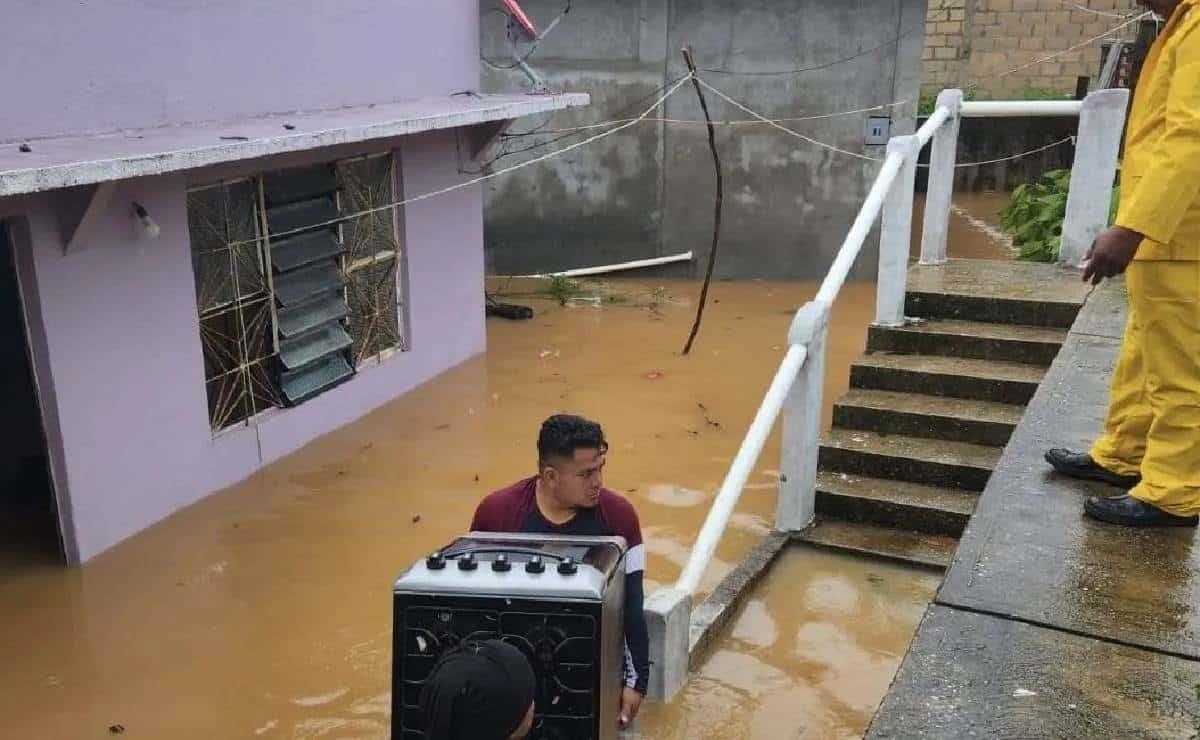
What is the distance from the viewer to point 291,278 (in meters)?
7.37

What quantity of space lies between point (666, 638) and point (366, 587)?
95.9 inches

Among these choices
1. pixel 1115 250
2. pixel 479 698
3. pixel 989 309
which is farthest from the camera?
pixel 989 309

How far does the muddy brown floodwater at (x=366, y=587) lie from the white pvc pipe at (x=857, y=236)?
139 cm

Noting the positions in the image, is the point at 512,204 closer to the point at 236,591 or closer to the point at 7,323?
the point at 7,323

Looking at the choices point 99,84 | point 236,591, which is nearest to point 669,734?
point 236,591

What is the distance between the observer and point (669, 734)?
406cm

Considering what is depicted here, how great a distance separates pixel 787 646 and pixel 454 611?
2.83m

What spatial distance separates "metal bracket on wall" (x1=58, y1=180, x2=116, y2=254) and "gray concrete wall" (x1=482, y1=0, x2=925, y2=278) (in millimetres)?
7414

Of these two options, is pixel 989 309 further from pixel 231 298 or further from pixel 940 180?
pixel 231 298

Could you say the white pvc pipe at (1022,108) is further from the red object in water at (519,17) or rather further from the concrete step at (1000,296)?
the red object in water at (519,17)

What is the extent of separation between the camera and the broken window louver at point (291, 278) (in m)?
6.79

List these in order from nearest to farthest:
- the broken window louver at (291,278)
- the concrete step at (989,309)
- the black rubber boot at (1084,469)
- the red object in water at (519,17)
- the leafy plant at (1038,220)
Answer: the black rubber boot at (1084,469) < the concrete step at (989,309) < the broken window louver at (291,278) < the red object in water at (519,17) < the leafy plant at (1038,220)

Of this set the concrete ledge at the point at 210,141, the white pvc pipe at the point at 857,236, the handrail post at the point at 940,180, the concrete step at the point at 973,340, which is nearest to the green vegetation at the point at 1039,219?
the handrail post at the point at 940,180

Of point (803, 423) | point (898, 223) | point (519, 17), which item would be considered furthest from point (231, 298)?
point (898, 223)
